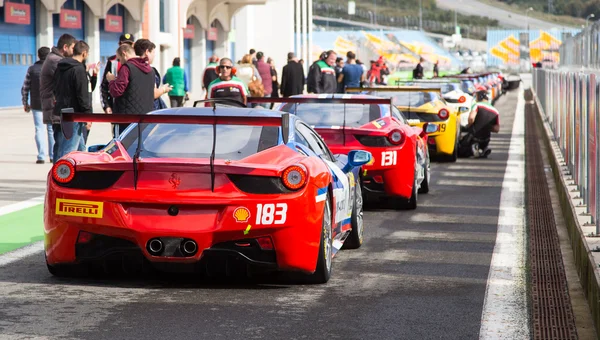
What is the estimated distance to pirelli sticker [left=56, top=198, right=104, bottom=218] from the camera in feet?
23.0

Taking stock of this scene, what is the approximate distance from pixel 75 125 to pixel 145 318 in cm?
692

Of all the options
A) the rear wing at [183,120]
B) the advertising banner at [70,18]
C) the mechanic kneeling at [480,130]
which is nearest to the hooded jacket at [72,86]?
the rear wing at [183,120]

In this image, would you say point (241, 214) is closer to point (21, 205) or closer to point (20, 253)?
point (20, 253)

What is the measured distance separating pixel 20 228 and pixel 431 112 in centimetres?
883

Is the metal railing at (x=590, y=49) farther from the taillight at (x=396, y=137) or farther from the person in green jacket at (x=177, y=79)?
the person in green jacket at (x=177, y=79)

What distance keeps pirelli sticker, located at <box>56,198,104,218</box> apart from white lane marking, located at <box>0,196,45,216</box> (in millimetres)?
4416

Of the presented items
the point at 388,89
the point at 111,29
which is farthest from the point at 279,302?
the point at 111,29

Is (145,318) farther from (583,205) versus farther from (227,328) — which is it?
(583,205)

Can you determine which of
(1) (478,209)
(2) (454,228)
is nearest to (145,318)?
(2) (454,228)

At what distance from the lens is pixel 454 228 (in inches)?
427

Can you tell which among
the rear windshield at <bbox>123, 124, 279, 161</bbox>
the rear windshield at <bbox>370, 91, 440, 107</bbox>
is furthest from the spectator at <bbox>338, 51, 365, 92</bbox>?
the rear windshield at <bbox>123, 124, 279, 161</bbox>

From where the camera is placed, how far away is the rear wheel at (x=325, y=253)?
749 centimetres

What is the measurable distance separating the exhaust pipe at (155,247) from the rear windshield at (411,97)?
1101 cm

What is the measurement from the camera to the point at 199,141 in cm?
771
